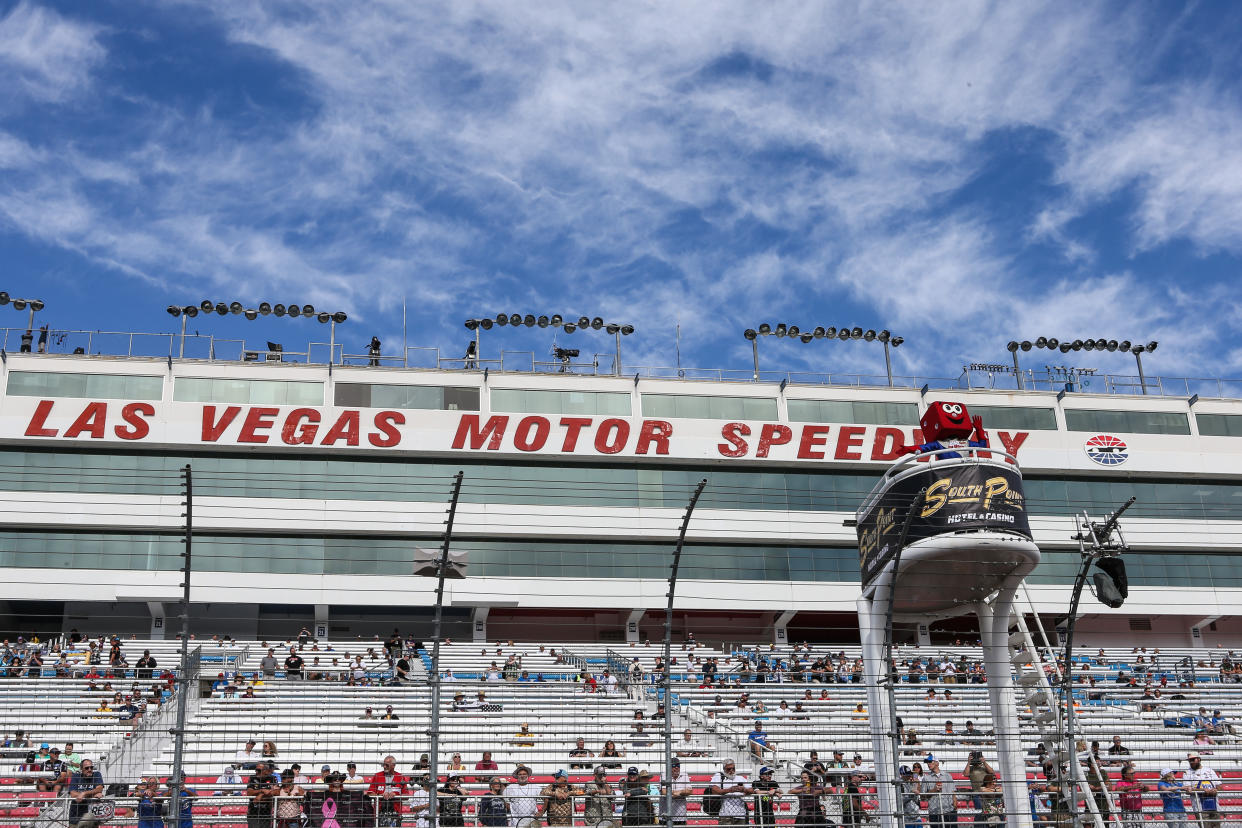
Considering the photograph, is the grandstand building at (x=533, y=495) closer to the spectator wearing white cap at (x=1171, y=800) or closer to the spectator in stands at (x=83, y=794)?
the spectator in stands at (x=83, y=794)

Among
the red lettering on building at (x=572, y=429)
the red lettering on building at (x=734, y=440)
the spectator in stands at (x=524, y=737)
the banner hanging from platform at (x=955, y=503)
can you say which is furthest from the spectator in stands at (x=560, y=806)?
the red lettering on building at (x=734, y=440)

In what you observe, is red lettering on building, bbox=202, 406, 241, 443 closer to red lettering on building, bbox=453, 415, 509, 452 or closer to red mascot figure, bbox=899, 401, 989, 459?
red lettering on building, bbox=453, 415, 509, 452

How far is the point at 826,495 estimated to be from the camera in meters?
43.2

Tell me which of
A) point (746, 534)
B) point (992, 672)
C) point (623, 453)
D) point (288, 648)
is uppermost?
point (623, 453)

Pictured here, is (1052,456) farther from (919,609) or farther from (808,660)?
(919,609)

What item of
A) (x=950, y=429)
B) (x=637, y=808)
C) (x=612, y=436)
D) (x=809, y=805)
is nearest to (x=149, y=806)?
(x=637, y=808)

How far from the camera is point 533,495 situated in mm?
41688

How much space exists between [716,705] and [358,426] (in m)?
21.5

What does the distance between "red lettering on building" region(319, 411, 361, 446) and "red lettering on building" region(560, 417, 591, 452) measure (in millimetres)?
6883

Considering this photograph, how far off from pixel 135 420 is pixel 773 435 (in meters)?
21.3

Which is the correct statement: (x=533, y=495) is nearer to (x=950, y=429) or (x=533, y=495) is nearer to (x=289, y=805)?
(x=950, y=429)

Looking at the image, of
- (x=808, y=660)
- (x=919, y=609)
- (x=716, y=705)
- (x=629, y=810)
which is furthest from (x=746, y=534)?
(x=629, y=810)

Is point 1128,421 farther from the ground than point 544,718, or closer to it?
farther from the ground

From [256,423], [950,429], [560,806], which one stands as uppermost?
[256,423]
